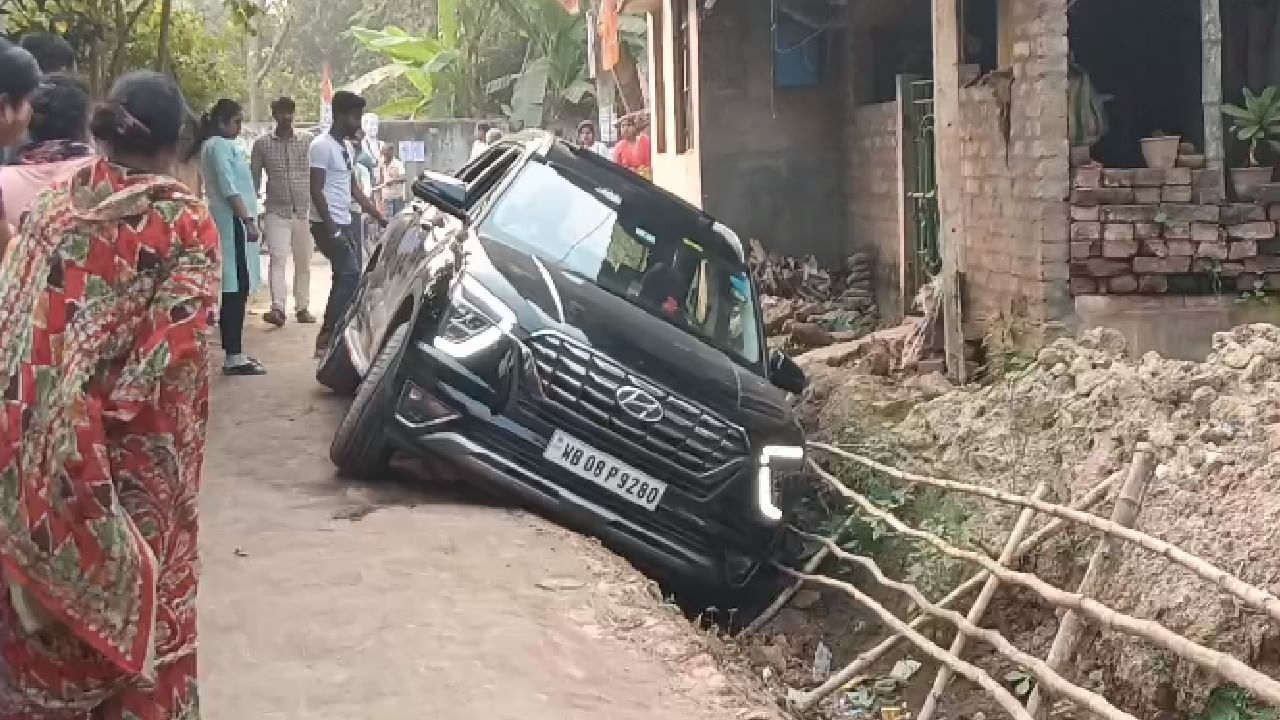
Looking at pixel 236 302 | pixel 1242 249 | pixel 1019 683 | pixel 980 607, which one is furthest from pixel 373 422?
pixel 1242 249

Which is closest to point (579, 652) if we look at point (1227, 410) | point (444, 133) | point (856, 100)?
point (1227, 410)

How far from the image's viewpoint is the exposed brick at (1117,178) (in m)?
7.97

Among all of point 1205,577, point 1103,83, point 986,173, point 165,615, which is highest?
point 1103,83

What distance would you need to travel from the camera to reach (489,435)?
5969 millimetres

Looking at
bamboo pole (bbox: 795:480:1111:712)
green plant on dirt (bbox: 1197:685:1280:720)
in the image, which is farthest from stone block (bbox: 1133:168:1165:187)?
green plant on dirt (bbox: 1197:685:1280:720)

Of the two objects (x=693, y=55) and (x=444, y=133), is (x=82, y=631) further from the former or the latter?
(x=444, y=133)

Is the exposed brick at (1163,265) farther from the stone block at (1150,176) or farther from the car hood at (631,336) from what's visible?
the car hood at (631,336)

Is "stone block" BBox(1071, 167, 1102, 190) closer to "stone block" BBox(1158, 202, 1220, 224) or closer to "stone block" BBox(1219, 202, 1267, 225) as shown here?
"stone block" BBox(1158, 202, 1220, 224)

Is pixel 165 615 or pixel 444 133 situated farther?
pixel 444 133

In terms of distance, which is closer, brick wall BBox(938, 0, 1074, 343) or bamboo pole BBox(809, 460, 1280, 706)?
bamboo pole BBox(809, 460, 1280, 706)

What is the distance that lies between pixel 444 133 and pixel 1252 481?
24.3m

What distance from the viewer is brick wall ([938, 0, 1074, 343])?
26.5ft

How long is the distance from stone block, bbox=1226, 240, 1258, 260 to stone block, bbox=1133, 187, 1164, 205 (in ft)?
1.55

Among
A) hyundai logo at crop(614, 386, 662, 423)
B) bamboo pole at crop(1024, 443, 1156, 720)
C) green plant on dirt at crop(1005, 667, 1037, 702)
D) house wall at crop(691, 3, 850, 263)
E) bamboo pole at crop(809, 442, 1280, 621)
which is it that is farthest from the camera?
house wall at crop(691, 3, 850, 263)
